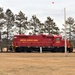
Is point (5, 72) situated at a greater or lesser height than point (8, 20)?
lesser

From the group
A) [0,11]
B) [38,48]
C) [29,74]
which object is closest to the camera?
[29,74]

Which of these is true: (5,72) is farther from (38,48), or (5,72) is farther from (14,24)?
(14,24)

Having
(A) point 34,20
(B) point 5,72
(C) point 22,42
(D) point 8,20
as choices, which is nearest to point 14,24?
(D) point 8,20

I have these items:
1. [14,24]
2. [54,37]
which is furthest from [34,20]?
[54,37]

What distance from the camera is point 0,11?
88.5 meters

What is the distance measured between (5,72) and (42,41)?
118ft

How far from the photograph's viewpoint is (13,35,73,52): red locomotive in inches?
2009

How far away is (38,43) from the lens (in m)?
51.8

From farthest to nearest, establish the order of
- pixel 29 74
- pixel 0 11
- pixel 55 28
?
1. pixel 55 28
2. pixel 0 11
3. pixel 29 74

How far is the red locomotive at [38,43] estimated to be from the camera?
167ft

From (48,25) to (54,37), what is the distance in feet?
167

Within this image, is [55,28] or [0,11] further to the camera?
[55,28]

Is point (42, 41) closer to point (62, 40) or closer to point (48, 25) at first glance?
point (62, 40)

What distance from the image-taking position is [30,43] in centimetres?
5156
